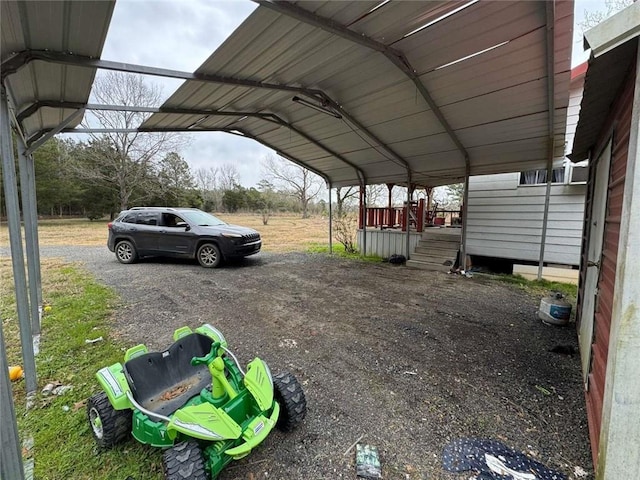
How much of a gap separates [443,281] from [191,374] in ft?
19.3

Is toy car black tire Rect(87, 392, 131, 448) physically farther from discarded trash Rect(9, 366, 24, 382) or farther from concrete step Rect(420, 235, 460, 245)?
concrete step Rect(420, 235, 460, 245)

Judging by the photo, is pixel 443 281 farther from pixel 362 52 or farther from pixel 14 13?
pixel 14 13

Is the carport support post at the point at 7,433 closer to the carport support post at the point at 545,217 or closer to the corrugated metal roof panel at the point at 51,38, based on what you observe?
the corrugated metal roof panel at the point at 51,38

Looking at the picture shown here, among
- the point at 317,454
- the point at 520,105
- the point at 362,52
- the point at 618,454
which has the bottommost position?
the point at 317,454

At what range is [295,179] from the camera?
30062 mm

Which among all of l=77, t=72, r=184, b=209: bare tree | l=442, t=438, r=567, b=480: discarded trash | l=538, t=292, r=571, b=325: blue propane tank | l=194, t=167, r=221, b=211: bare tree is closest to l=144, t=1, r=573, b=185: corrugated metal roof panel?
l=538, t=292, r=571, b=325: blue propane tank

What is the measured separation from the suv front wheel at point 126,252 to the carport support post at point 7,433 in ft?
24.7

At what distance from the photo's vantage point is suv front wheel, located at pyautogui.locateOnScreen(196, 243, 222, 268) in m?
7.51

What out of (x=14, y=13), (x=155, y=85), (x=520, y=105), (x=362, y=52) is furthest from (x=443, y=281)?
(x=155, y=85)

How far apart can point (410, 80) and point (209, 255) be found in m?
6.09

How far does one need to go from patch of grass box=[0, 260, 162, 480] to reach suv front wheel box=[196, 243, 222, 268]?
2.56 meters

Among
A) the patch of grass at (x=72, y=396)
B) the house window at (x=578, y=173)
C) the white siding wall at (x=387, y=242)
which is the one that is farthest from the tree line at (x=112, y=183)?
the house window at (x=578, y=173)

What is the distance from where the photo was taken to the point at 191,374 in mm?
2447

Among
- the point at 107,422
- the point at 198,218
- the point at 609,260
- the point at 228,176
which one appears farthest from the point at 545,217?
the point at 228,176
